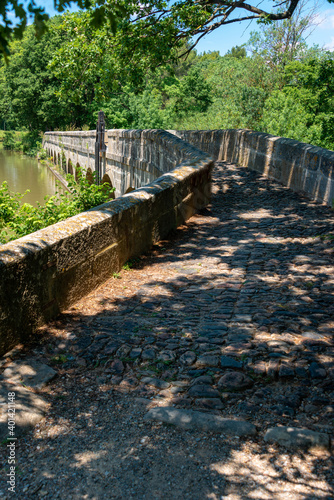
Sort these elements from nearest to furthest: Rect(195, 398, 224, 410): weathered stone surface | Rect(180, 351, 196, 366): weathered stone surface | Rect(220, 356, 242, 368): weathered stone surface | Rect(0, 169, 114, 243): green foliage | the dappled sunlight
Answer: the dappled sunlight
Rect(195, 398, 224, 410): weathered stone surface
Rect(220, 356, 242, 368): weathered stone surface
Rect(180, 351, 196, 366): weathered stone surface
Rect(0, 169, 114, 243): green foliage

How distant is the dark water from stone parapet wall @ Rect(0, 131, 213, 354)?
1734 cm

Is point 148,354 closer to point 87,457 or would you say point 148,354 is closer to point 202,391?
point 202,391

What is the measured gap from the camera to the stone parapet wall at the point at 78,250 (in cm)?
320

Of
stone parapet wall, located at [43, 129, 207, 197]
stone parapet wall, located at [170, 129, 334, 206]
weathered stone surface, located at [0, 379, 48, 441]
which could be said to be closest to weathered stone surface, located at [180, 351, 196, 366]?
weathered stone surface, located at [0, 379, 48, 441]

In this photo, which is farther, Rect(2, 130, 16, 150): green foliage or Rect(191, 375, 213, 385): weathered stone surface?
Rect(2, 130, 16, 150): green foliage

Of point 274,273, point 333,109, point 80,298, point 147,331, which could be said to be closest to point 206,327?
point 147,331

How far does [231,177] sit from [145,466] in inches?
367

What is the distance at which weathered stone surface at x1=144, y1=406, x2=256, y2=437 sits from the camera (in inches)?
94.7

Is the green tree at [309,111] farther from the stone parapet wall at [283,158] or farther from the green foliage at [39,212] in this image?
the green foliage at [39,212]

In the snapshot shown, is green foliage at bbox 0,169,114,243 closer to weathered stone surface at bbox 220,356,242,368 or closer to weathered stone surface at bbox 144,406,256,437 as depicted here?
weathered stone surface at bbox 220,356,242,368

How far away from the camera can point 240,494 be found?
2.00 metres

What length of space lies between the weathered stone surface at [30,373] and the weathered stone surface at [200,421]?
740 mm

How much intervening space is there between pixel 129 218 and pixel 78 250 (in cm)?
120

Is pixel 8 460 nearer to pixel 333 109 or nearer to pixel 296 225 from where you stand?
pixel 296 225
